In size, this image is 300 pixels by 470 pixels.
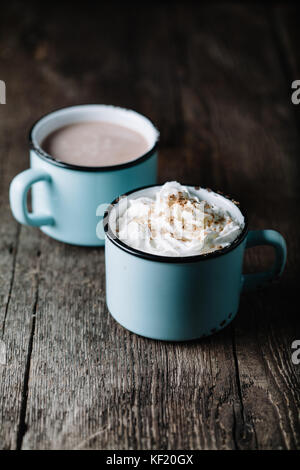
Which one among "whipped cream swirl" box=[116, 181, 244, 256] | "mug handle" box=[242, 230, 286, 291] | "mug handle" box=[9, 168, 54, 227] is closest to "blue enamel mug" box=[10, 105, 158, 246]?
"mug handle" box=[9, 168, 54, 227]

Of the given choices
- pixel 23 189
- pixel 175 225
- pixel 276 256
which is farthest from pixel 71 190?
pixel 276 256

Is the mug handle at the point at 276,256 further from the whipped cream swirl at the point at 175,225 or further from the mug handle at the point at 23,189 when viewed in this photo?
the mug handle at the point at 23,189

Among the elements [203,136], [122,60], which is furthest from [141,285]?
[122,60]

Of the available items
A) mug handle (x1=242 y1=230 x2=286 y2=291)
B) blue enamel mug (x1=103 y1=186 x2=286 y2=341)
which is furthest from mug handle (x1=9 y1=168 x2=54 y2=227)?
mug handle (x1=242 y1=230 x2=286 y2=291)

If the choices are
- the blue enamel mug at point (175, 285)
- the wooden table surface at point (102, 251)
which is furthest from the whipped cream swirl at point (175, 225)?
the wooden table surface at point (102, 251)

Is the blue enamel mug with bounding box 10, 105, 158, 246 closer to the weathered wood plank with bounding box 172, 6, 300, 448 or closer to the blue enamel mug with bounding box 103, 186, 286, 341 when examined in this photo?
the blue enamel mug with bounding box 103, 186, 286, 341

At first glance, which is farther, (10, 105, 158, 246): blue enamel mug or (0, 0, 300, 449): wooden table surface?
(10, 105, 158, 246): blue enamel mug

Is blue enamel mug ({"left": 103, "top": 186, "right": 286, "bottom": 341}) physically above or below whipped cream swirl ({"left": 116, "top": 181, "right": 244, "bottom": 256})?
below

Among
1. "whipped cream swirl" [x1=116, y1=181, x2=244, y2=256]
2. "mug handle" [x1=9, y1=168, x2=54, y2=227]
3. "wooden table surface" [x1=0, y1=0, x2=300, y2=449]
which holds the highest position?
"whipped cream swirl" [x1=116, y1=181, x2=244, y2=256]
